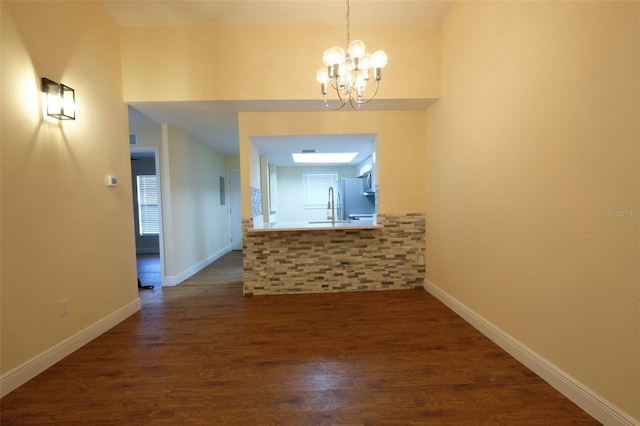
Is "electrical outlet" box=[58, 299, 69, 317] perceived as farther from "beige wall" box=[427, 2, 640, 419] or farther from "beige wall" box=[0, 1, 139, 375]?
"beige wall" box=[427, 2, 640, 419]

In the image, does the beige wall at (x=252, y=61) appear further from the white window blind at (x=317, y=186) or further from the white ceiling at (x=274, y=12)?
the white window blind at (x=317, y=186)

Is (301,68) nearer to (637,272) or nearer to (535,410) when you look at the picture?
(637,272)

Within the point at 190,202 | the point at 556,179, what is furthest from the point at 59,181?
the point at 556,179

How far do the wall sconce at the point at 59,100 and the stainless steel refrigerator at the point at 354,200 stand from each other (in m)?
4.31

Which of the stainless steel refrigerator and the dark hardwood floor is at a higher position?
the stainless steel refrigerator

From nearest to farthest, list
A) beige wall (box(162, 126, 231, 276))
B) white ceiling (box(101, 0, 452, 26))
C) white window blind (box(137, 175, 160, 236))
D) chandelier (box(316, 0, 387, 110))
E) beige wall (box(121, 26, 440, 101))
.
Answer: chandelier (box(316, 0, 387, 110)) < white ceiling (box(101, 0, 452, 26)) < beige wall (box(121, 26, 440, 101)) < beige wall (box(162, 126, 231, 276)) < white window blind (box(137, 175, 160, 236))

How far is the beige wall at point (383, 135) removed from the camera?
324cm

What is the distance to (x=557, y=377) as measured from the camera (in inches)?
62.3

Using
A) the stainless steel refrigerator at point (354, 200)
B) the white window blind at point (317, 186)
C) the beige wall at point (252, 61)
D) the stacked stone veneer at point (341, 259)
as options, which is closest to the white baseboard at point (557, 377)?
the stacked stone veneer at point (341, 259)

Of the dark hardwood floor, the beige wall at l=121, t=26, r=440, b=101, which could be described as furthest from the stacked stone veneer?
the beige wall at l=121, t=26, r=440, b=101

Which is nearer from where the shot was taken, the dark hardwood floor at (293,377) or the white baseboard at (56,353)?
the dark hardwood floor at (293,377)

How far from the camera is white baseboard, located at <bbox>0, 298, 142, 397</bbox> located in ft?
5.37

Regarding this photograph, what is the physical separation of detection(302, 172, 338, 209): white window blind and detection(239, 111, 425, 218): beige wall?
3.55 m

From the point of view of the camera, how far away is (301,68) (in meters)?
2.84
